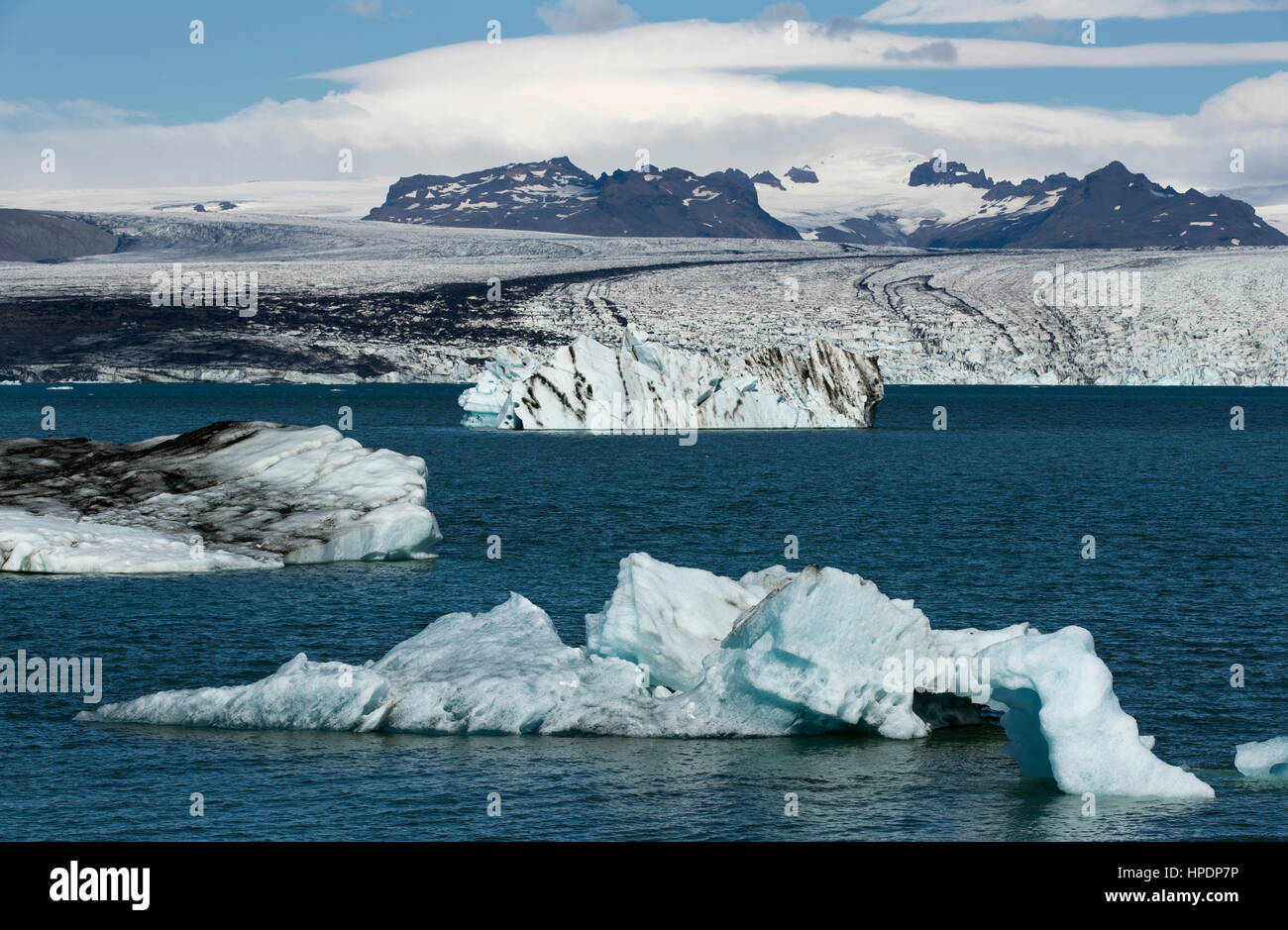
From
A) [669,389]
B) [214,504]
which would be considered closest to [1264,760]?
[214,504]

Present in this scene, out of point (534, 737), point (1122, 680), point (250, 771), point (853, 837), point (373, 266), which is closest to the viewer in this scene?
point (853, 837)

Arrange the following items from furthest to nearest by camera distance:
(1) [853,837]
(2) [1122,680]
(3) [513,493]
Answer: (3) [513,493] → (2) [1122,680] → (1) [853,837]

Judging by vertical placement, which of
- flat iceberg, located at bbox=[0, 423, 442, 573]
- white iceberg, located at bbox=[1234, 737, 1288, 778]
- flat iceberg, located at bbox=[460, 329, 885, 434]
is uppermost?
flat iceberg, located at bbox=[460, 329, 885, 434]

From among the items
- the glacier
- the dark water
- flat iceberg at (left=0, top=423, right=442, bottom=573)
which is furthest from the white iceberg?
flat iceberg at (left=0, top=423, right=442, bottom=573)

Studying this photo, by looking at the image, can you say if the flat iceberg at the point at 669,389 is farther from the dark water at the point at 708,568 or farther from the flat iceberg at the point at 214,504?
the flat iceberg at the point at 214,504

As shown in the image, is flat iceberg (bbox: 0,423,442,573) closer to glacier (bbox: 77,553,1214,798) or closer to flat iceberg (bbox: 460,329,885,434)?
glacier (bbox: 77,553,1214,798)
